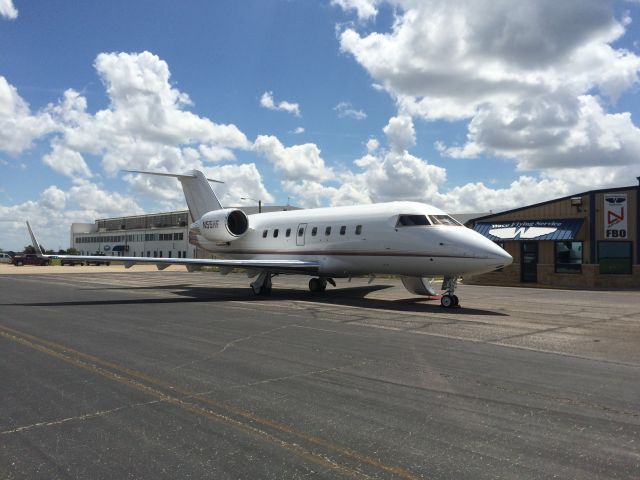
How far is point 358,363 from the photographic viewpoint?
7.67m

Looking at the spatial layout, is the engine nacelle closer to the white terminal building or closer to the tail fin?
the tail fin

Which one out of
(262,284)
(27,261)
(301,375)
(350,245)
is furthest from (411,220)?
(27,261)

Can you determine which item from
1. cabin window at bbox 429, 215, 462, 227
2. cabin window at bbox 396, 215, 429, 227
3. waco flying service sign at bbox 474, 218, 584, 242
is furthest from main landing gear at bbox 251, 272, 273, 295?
waco flying service sign at bbox 474, 218, 584, 242

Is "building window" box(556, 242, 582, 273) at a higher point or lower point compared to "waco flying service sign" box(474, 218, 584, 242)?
lower

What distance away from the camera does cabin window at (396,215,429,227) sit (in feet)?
53.5

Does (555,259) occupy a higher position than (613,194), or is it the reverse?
(613,194)

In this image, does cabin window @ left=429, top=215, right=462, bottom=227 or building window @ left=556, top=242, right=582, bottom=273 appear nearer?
cabin window @ left=429, top=215, right=462, bottom=227

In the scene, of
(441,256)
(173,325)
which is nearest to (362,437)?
(173,325)

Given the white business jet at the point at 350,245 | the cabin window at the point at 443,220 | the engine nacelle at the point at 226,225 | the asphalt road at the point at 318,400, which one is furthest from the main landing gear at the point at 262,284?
the asphalt road at the point at 318,400

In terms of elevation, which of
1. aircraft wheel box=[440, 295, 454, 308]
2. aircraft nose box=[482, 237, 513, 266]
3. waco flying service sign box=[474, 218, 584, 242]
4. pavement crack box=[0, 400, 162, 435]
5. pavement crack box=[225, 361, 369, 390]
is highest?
waco flying service sign box=[474, 218, 584, 242]

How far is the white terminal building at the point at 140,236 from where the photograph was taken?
8888 centimetres

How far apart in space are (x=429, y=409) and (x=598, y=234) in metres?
27.6

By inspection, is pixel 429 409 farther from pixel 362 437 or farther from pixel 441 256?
pixel 441 256

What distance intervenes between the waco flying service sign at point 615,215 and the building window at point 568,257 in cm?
175
